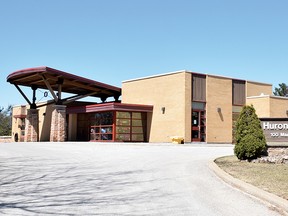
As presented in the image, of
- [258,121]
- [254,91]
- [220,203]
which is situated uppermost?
[254,91]

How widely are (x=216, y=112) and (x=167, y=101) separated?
4627mm

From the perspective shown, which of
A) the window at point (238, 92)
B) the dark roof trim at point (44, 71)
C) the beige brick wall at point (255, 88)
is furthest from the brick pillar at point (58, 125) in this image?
the beige brick wall at point (255, 88)

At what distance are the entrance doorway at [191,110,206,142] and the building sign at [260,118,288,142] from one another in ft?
55.1

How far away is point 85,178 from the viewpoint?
9422mm

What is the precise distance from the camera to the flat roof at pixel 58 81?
108ft

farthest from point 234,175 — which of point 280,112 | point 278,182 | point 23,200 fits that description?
point 280,112

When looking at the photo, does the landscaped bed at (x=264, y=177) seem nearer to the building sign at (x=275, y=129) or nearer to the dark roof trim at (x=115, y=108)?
the building sign at (x=275, y=129)

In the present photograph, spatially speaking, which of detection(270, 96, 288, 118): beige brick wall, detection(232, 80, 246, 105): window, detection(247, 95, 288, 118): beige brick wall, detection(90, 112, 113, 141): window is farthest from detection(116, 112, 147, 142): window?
detection(270, 96, 288, 118): beige brick wall

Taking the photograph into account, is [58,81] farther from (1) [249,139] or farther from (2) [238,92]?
(1) [249,139]

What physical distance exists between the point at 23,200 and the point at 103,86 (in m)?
30.5

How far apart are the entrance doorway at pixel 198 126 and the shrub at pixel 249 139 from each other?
17.5 meters

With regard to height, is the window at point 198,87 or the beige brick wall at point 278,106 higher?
the window at point 198,87

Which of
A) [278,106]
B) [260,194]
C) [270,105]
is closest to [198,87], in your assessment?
[270,105]

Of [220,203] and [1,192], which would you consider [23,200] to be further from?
[220,203]
